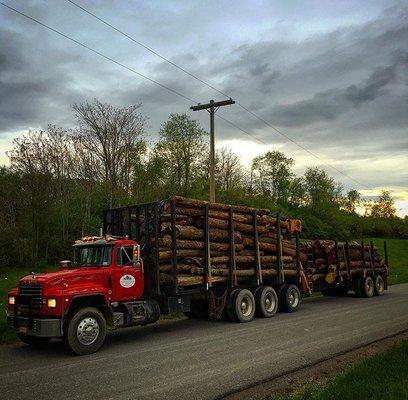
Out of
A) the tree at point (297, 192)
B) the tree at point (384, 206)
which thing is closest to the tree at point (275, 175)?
the tree at point (297, 192)

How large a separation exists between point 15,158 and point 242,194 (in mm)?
27052

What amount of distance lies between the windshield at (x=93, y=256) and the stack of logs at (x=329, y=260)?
976 centimetres

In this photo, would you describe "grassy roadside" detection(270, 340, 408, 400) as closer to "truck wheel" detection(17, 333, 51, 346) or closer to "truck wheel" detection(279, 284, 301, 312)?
"truck wheel" detection(17, 333, 51, 346)

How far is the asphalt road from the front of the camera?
7.28 metres

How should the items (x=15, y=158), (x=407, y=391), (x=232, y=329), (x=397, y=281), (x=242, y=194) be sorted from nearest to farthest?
(x=407, y=391)
(x=232, y=329)
(x=15, y=158)
(x=397, y=281)
(x=242, y=194)

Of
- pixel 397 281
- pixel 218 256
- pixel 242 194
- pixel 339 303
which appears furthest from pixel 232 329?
Answer: pixel 242 194

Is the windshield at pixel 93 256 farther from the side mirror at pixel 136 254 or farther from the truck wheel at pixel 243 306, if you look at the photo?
the truck wheel at pixel 243 306

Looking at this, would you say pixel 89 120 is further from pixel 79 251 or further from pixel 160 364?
pixel 160 364

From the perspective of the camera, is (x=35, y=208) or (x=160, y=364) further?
(x=35, y=208)

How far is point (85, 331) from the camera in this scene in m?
10.1

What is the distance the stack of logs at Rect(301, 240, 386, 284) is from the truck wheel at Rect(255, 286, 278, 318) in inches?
138

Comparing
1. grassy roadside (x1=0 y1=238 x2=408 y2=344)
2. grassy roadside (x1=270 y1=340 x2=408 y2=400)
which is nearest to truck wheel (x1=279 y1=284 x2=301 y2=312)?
grassy roadside (x1=0 y1=238 x2=408 y2=344)

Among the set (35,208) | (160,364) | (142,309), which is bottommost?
(160,364)

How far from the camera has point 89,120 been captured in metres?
29.9
